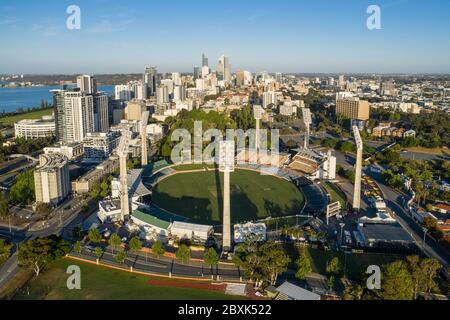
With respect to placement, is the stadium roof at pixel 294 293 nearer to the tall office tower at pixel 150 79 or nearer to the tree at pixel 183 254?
the tree at pixel 183 254

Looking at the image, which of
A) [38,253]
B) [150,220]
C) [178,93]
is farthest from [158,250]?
[178,93]

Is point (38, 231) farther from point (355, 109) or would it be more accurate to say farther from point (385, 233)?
point (355, 109)

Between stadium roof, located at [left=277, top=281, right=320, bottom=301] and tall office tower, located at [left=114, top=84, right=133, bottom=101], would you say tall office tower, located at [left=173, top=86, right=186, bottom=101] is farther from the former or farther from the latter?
stadium roof, located at [left=277, top=281, right=320, bottom=301]

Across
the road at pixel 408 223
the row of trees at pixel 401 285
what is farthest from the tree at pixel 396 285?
the road at pixel 408 223

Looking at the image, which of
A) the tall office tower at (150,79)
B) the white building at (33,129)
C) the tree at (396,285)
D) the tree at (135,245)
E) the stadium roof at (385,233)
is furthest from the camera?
the tall office tower at (150,79)

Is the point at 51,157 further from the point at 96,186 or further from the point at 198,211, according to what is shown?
the point at 198,211

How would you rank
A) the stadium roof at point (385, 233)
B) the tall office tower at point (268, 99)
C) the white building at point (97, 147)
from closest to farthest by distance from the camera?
the stadium roof at point (385, 233) < the white building at point (97, 147) < the tall office tower at point (268, 99)

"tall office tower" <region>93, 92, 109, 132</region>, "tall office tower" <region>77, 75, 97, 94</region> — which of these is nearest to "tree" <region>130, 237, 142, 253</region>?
"tall office tower" <region>93, 92, 109, 132</region>
